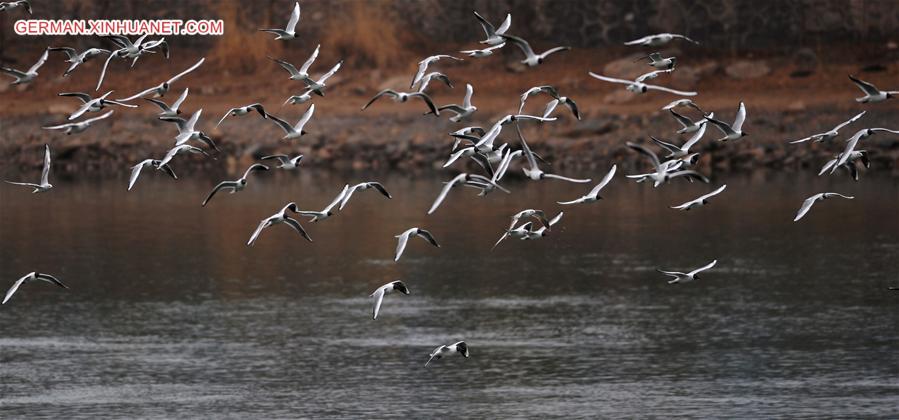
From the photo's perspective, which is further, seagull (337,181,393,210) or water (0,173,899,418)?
water (0,173,899,418)

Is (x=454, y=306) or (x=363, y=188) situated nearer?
(x=363, y=188)

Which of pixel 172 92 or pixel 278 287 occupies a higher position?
pixel 172 92

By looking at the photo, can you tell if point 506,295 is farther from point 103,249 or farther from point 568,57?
point 568,57

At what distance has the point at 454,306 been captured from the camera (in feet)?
186

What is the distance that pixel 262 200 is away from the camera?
80.4 metres

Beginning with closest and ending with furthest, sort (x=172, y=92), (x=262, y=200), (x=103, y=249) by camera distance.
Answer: (x=103, y=249) < (x=262, y=200) < (x=172, y=92)

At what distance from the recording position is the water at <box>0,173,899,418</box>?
145 ft

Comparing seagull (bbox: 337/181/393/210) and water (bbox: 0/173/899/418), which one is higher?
seagull (bbox: 337/181/393/210)

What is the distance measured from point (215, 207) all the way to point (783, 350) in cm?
3696

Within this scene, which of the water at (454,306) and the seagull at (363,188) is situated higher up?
the seagull at (363,188)

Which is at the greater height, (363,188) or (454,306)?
(363,188)

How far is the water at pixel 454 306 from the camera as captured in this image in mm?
44062

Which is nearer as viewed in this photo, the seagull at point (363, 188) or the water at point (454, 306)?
the seagull at point (363, 188)

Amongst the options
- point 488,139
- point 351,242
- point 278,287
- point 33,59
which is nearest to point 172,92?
point 33,59
